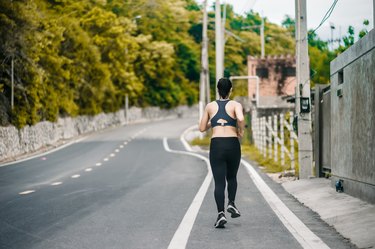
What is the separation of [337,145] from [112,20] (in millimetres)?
50102

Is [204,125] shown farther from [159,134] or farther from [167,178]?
[159,134]

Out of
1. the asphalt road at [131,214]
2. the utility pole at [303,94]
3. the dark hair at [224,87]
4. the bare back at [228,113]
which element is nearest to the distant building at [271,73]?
the asphalt road at [131,214]

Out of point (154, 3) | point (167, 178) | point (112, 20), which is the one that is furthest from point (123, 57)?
point (167, 178)

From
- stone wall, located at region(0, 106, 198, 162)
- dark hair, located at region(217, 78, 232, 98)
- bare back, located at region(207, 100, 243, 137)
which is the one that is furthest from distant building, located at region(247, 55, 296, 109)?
bare back, located at region(207, 100, 243, 137)

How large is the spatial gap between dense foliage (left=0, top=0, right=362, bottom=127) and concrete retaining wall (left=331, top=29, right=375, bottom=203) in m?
10.8

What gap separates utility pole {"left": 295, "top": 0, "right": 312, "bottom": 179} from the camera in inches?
607

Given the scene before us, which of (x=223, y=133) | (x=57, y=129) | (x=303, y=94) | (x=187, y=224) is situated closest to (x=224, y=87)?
(x=223, y=133)

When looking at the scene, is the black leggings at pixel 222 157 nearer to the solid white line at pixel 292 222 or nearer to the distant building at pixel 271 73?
the solid white line at pixel 292 222

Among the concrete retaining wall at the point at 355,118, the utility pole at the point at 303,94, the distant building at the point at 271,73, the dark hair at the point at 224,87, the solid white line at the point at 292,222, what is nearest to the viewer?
the solid white line at the point at 292,222

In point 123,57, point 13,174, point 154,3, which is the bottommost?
point 13,174

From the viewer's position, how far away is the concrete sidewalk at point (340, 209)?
789cm

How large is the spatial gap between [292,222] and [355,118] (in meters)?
2.57

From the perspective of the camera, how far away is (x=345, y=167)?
38.2ft

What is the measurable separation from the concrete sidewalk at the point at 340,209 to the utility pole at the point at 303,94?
3.26 feet
